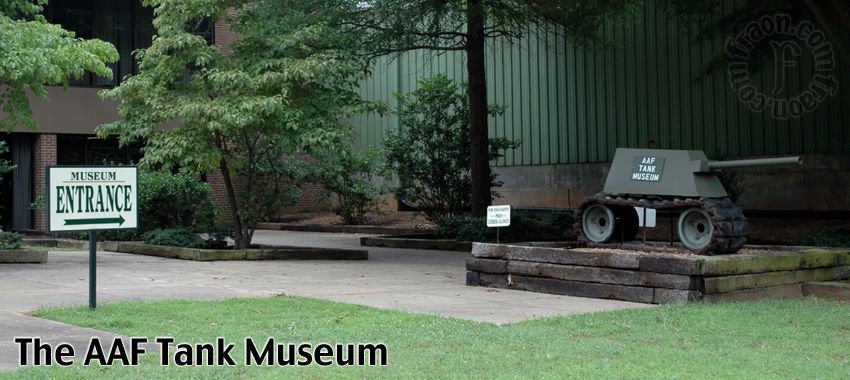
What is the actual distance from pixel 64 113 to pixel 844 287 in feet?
73.4

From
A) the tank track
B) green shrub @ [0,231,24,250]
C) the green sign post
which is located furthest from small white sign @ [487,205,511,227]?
green shrub @ [0,231,24,250]

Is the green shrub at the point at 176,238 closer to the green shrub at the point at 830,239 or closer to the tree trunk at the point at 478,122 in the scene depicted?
the tree trunk at the point at 478,122

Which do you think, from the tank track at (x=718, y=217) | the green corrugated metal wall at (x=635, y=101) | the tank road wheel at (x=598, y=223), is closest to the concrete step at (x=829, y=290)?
the tank track at (x=718, y=217)

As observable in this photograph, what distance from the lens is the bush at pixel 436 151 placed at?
2509 cm

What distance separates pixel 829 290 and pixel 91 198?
8672mm

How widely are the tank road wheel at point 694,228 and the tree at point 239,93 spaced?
6.72 meters

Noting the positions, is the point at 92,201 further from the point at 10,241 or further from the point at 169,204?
the point at 169,204

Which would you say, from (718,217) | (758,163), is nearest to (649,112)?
(758,163)

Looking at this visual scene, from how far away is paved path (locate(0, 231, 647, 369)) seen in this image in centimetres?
1045

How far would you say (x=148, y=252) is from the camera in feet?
62.1

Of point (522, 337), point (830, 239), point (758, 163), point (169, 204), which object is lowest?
point (522, 337)

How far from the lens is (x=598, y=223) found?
44.7ft
